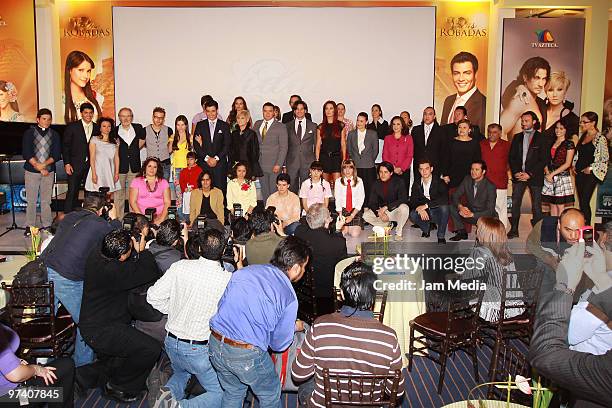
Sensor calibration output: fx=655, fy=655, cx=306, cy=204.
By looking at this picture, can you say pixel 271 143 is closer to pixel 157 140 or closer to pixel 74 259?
pixel 157 140

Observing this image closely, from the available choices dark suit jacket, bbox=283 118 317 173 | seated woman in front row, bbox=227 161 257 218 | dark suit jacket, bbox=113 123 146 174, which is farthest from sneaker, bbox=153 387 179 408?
dark suit jacket, bbox=283 118 317 173

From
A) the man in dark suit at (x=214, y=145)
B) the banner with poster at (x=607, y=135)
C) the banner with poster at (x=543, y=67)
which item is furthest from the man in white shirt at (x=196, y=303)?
the banner with poster at (x=543, y=67)

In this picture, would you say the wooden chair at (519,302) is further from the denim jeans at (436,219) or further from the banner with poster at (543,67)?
the banner with poster at (543,67)

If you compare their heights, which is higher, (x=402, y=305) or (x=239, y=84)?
(x=239, y=84)

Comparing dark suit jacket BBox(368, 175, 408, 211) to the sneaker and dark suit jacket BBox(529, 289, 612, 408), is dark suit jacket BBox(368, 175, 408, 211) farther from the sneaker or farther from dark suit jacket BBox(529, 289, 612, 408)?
dark suit jacket BBox(529, 289, 612, 408)

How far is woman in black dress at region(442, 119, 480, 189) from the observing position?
8.80 meters

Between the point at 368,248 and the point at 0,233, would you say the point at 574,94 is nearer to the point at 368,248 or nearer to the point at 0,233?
the point at 368,248

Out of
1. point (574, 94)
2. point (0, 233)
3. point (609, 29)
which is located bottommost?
point (0, 233)

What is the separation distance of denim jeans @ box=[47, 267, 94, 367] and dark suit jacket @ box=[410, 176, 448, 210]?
5057 millimetres

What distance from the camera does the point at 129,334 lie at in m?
4.27

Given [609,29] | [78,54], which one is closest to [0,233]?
[78,54]

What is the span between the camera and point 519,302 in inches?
192

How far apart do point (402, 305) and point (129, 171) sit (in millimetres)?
5265

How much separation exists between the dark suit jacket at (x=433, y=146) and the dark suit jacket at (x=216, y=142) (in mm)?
2649
